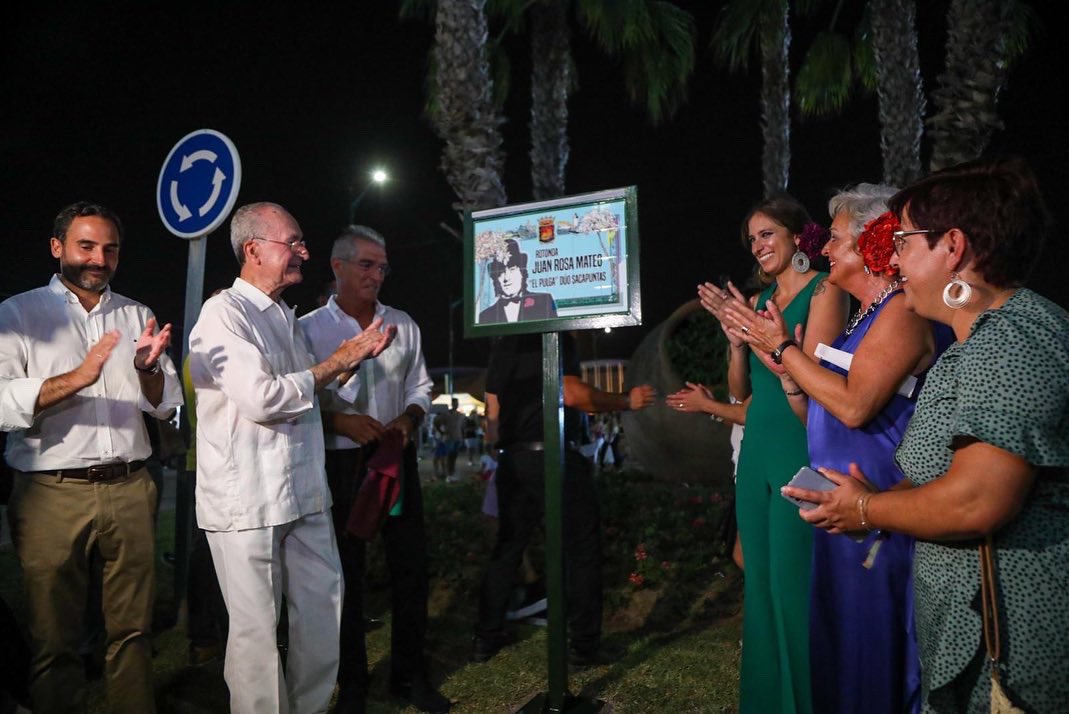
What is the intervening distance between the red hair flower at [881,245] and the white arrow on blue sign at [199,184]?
11.4 ft

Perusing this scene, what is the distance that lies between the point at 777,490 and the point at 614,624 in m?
2.58

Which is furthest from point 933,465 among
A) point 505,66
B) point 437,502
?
point 505,66

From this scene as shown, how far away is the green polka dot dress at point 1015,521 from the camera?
1.58 meters

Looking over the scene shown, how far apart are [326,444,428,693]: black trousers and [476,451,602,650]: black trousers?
65 cm

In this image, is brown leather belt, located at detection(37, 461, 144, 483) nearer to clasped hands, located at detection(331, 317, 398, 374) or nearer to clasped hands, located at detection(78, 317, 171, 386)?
clasped hands, located at detection(78, 317, 171, 386)

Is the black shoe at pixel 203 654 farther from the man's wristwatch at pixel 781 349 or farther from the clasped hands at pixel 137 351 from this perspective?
Result: the man's wristwatch at pixel 781 349

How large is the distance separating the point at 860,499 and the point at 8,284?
8.76 metres

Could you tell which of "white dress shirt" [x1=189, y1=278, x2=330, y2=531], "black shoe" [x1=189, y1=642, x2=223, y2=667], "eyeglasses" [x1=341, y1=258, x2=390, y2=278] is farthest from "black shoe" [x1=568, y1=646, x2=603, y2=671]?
"eyeglasses" [x1=341, y1=258, x2=390, y2=278]

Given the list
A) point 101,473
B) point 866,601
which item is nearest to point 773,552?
point 866,601

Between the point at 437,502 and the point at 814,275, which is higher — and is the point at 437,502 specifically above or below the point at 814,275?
below

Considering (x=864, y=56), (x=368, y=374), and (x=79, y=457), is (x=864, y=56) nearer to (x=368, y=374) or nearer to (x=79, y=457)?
(x=368, y=374)

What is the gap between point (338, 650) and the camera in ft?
10.8

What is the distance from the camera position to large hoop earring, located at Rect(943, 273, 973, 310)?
1805mm

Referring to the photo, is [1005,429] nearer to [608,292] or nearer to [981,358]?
A: [981,358]
